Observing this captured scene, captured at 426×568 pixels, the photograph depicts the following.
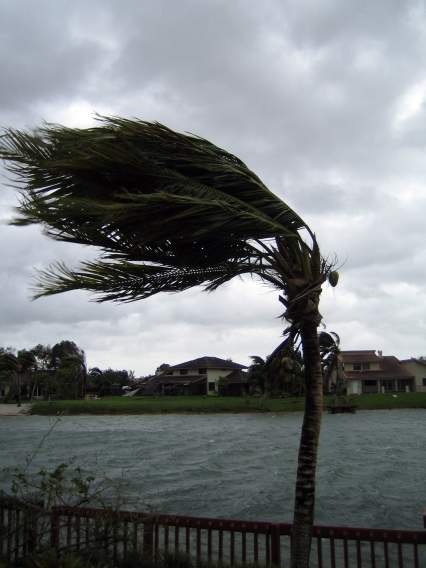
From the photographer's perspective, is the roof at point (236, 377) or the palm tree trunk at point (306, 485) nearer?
the palm tree trunk at point (306, 485)

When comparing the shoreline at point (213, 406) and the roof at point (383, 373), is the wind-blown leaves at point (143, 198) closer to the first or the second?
the shoreline at point (213, 406)

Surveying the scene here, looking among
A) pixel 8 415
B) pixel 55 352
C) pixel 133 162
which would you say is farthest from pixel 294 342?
pixel 55 352

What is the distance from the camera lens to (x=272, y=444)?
107 feet

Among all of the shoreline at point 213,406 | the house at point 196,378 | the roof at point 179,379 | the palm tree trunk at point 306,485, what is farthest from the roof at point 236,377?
the palm tree trunk at point 306,485

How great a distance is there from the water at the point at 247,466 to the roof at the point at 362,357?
1508 inches

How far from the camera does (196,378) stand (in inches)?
3452

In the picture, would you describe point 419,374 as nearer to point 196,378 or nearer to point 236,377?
point 236,377

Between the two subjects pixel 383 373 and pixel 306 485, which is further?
pixel 383 373

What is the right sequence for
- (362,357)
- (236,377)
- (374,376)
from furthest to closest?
(236,377)
(362,357)
(374,376)

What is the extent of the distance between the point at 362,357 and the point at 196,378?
2432 centimetres

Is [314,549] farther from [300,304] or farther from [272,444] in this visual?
[272,444]

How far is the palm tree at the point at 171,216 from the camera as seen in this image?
5457mm

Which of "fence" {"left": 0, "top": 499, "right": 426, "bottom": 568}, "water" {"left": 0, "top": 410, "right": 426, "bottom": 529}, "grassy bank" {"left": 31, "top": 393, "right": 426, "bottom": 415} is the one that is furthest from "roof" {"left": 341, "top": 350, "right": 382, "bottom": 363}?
"fence" {"left": 0, "top": 499, "right": 426, "bottom": 568}

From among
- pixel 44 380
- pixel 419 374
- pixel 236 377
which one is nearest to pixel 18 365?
pixel 44 380
